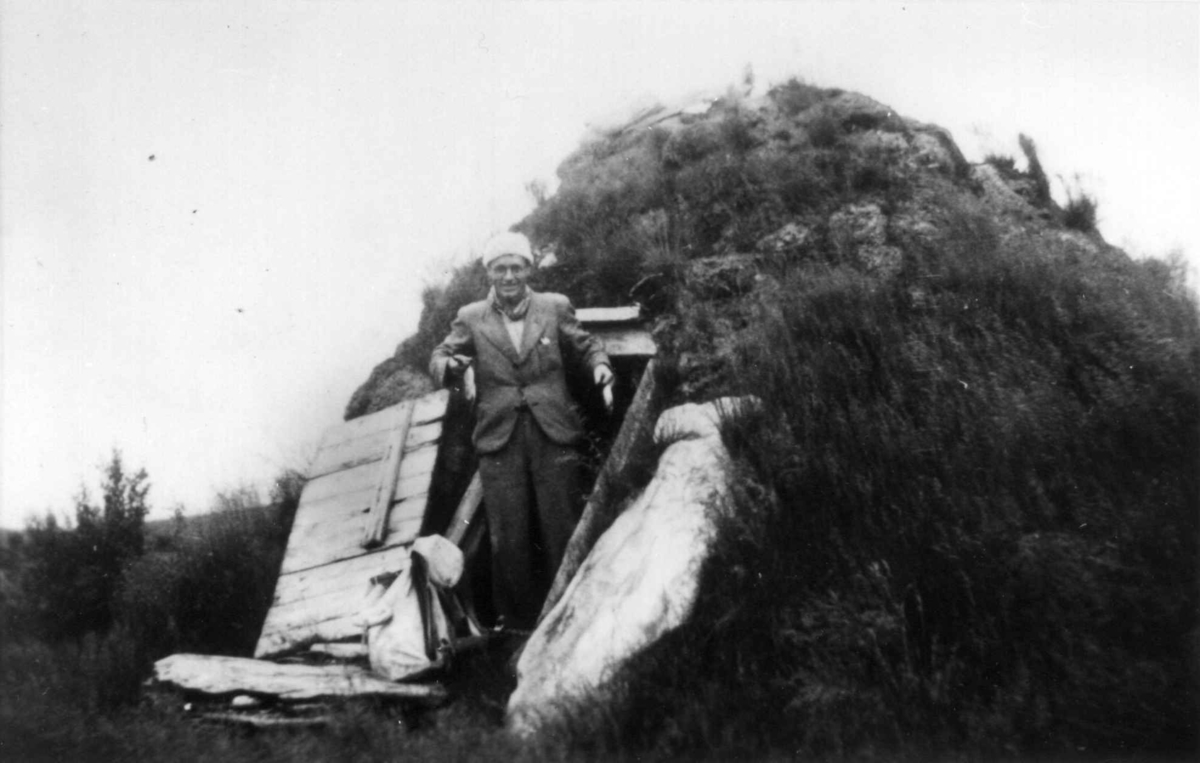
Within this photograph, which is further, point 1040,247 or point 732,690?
point 1040,247

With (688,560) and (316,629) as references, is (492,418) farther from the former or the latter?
(688,560)

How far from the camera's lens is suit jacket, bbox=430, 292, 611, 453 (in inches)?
218

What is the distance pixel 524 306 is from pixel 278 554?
2653 millimetres

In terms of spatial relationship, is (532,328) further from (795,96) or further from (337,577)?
(795,96)

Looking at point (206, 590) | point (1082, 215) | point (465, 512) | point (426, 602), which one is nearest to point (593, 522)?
point (426, 602)

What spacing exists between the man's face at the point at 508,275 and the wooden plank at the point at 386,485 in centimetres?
126

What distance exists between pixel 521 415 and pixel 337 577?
1.53 meters

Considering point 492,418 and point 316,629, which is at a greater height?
point 492,418

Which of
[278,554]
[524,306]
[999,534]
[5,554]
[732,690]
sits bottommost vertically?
[732,690]

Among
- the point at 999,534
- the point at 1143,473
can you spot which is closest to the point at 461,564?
the point at 999,534

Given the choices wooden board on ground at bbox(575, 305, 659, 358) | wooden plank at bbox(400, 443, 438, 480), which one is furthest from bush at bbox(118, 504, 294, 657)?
wooden board on ground at bbox(575, 305, 659, 358)

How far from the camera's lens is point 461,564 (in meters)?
4.93

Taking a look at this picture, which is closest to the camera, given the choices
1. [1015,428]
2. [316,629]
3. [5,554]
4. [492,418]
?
[1015,428]

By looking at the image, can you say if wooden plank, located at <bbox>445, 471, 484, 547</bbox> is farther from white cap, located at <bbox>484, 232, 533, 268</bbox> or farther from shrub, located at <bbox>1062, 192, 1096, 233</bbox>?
shrub, located at <bbox>1062, 192, 1096, 233</bbox>
